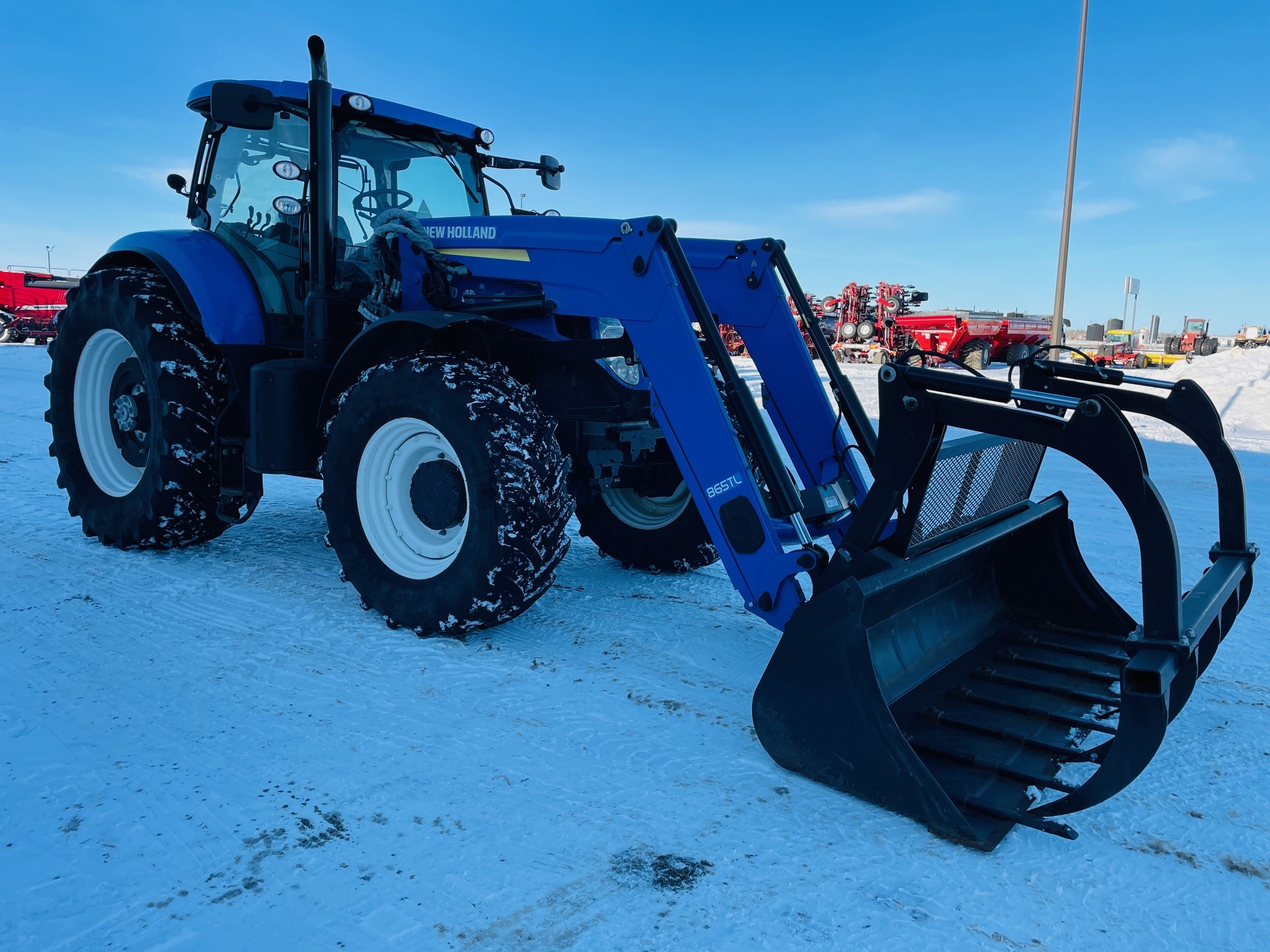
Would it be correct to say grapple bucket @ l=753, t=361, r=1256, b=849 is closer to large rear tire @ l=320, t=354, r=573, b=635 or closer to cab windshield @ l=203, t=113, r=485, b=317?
large rear tire @ l=320, t=354, r=573, b=635

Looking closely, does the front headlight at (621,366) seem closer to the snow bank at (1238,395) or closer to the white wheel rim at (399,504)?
the white wheel rim at (399,504)

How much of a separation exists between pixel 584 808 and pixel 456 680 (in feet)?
3.35

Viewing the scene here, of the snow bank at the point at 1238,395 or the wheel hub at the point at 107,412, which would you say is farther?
the snow bank at the point at 1238,395

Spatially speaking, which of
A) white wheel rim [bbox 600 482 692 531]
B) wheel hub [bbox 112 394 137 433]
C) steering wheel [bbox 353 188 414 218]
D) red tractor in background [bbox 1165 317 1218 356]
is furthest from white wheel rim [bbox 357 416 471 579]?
red tractor in background [bbox 1165 317 1218 356]

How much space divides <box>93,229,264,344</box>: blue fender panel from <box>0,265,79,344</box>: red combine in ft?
84.0

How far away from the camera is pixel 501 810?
242 centimetres

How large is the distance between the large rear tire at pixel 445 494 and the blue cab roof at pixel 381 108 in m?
1.63

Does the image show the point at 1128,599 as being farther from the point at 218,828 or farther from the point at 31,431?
the point at 31,431

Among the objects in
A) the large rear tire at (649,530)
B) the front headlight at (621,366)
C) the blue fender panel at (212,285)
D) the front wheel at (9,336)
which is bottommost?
the large rear tire at (649,530)

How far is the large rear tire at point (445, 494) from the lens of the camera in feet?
11.5

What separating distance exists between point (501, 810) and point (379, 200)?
3.45 metres

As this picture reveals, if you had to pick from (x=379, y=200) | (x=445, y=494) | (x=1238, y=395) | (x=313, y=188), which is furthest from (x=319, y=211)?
(x=1238, y=395)

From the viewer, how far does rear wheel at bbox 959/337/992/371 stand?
25531 millimetres

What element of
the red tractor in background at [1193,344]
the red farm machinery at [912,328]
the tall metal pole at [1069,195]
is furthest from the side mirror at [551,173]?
the red tractor in background at [1193,344]
